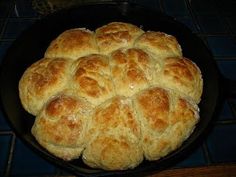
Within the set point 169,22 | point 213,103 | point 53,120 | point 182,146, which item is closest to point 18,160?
point 53,120

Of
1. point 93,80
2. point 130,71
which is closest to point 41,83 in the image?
point 93,80

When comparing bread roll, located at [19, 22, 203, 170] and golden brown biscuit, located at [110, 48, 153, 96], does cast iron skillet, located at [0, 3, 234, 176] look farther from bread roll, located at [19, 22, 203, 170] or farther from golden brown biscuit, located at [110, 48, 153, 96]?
golden brown biscuit, located at [110, 48, 153, 96]

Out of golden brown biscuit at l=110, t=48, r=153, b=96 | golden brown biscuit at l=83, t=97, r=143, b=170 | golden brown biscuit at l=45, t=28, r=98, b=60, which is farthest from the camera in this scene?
golden brown biscuit at l=45, t=28, r=98, b=60

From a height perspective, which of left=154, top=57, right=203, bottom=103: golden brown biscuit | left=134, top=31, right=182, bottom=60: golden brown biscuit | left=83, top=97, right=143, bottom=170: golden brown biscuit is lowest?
left=83, top=97, right=143, bottom=170: golden brown biscuit

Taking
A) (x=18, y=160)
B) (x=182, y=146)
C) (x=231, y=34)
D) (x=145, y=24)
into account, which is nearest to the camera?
(x=182, y=146)

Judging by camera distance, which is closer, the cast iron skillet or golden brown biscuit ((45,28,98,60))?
the cast iron skillet

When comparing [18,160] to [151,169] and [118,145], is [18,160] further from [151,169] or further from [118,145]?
[151,169]

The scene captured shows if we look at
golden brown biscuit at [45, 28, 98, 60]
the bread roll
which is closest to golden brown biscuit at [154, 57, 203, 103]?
the bread roll
